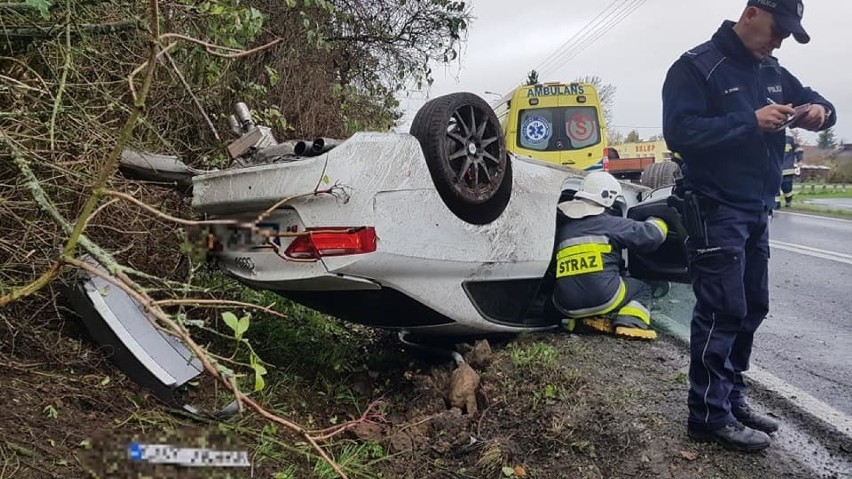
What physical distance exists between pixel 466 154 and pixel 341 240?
0.85 metres

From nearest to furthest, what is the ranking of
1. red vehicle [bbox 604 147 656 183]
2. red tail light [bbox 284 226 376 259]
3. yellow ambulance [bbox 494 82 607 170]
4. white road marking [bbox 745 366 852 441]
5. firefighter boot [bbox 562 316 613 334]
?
red tail light [bbox 284 226 376 259] → white road marking [bbox 745 366 852 441] → firefighter boot [bbox 562 316 613 334] → yellow ambulance [bbox 494 82 607 170] → red vehicle [bbox 604 147 656 183]

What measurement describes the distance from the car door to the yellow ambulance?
7.03m

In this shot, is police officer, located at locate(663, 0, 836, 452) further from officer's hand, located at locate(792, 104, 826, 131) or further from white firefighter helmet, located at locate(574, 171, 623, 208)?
white firefighter helmet, located at locate(574, 171, 623, 208)

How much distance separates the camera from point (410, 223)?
2.90 meters

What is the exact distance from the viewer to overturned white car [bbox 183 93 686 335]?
2723 mm

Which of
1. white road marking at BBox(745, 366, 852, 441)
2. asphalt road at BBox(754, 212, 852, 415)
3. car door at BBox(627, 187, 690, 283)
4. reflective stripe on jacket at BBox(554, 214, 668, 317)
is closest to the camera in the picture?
white road marking at BBox(745, 366, 852, 441)

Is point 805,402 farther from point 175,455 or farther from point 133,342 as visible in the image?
point 133,342

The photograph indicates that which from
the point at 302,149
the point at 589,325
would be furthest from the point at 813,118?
the point at 302,149

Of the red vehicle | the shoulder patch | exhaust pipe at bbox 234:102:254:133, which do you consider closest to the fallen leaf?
the shoulder patch

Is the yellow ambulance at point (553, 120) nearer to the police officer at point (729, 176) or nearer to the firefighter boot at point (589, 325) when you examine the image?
the firefighter boot at point (589, 325)

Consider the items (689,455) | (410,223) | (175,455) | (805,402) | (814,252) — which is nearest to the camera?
(175,455)

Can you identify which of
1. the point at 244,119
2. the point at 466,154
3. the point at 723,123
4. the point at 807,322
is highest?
the point at 244,119

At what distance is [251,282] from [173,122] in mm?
1713

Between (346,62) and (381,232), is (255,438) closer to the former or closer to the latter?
(381,232)
